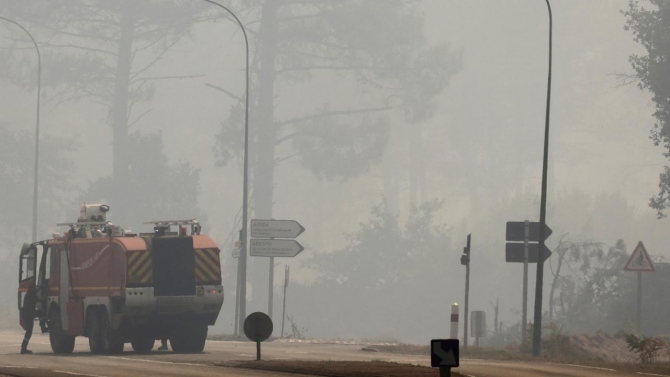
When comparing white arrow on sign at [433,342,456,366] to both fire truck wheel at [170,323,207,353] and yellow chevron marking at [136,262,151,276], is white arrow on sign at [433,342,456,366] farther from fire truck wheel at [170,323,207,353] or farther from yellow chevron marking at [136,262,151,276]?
fire truck wheel at [170,323,207,353]

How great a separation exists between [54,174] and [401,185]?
2077 inches

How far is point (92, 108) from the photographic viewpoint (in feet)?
423

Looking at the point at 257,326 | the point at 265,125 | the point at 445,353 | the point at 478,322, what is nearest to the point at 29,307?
the point at 257,326

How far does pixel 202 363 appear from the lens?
73.5ft

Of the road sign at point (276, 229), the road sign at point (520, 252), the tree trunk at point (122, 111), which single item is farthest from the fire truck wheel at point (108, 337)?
the tree trunk at point (122, 111)

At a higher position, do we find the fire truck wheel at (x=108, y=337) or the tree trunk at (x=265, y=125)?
the tree trunk at (x=265, y=125)

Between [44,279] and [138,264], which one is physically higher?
[138,264]

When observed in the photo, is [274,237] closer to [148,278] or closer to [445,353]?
[148,278]

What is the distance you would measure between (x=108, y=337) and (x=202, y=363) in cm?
493

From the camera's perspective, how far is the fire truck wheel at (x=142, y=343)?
89.5 ft

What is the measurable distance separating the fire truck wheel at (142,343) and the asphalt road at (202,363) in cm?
20

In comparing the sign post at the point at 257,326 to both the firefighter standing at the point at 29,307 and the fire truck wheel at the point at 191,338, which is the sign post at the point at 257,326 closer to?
the fire truck wheel at the point at 191,338

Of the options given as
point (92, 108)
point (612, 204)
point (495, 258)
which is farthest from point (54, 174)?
point (92, 108)

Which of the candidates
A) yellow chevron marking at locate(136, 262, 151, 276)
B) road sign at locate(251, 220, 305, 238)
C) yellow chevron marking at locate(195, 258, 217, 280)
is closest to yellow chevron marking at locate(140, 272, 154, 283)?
yellow chevron marking at locate(136, 262, 151, 276)
